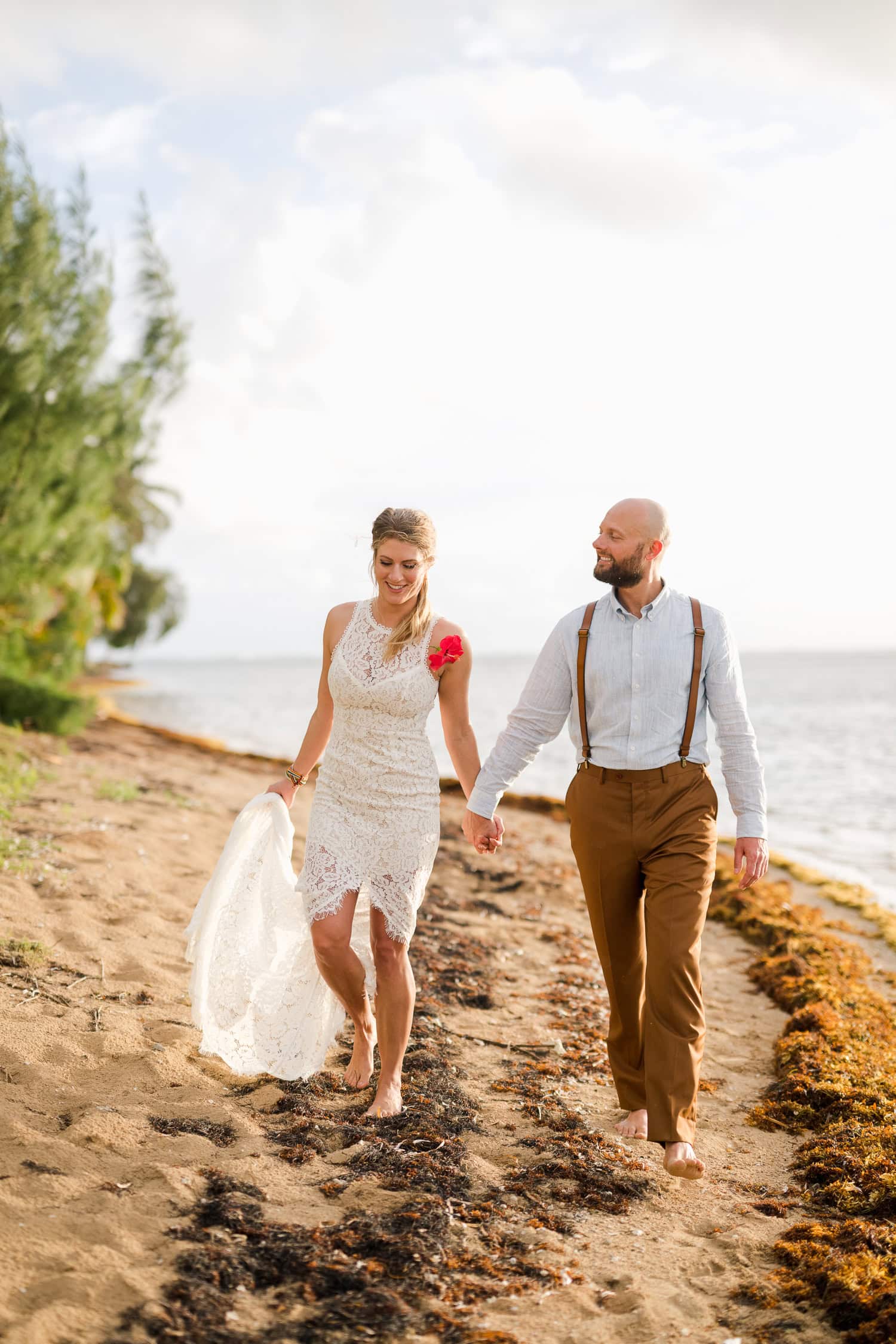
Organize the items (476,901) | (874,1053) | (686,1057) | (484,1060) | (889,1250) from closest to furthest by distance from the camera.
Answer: (889,1250), (686,1057), (484,1060), (874,1053), (476,901)

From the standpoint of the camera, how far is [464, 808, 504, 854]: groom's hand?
4.32m

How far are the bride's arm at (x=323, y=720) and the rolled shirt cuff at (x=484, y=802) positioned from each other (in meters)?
0.66

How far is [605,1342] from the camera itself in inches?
112

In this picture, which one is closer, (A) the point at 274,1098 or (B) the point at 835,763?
(A) the point at 274,1098

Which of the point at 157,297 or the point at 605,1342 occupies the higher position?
the point at 157,297

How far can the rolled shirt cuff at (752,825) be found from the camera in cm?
403

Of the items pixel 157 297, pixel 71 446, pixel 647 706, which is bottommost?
pixel 647 706

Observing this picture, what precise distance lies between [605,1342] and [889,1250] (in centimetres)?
103

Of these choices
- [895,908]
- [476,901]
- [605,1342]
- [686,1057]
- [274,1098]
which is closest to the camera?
[605,1342]

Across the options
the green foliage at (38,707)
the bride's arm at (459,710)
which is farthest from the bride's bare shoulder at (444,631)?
the green foliage at (38,707)

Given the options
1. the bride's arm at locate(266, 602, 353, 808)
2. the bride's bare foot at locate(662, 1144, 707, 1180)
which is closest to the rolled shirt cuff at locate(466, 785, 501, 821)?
the bride's arm at locate(266, 602, 353, 808)

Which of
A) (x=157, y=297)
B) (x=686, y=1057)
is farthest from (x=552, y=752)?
(x=686, y=1057)

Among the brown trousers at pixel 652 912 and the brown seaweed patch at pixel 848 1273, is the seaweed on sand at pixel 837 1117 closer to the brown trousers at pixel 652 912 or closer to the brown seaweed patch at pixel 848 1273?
the brown seaweed patch at pixel 848 1273

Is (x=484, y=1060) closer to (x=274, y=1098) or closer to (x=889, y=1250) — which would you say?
(x=274, y=1098)
